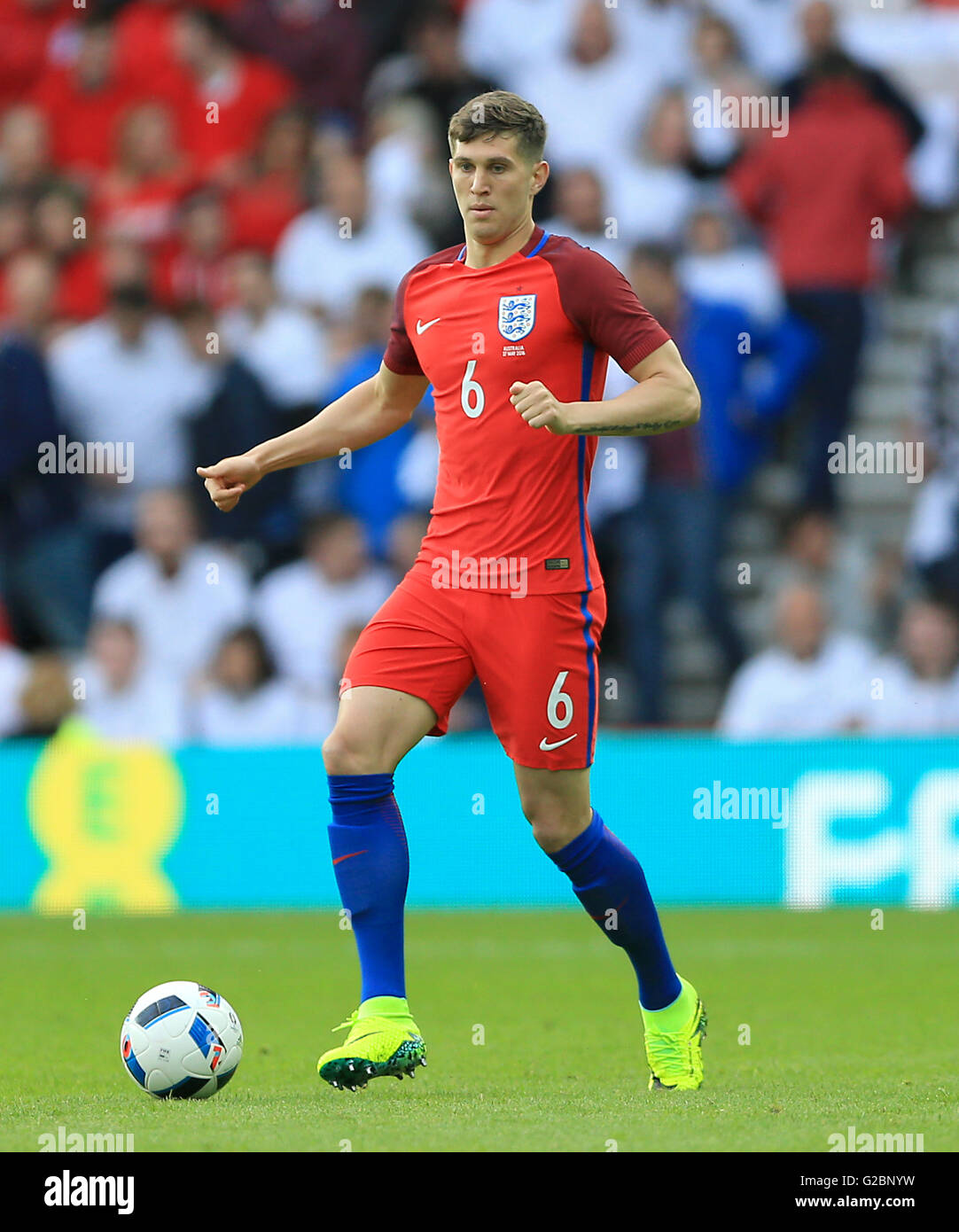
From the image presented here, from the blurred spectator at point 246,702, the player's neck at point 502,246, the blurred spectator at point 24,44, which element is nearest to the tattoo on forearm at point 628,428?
the player's neck at point 502,246

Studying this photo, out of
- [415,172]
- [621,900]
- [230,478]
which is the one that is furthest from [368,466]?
[621,900]

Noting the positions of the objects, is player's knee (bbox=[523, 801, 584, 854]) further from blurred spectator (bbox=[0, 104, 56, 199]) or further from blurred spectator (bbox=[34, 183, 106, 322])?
blurred spectator (bbox=[0, 104, 56, 199])

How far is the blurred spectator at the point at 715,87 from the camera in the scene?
12586 mm

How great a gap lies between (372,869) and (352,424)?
129cm

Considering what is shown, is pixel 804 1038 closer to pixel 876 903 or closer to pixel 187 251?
pixel 876 903

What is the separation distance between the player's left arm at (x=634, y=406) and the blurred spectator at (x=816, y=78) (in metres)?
7.90

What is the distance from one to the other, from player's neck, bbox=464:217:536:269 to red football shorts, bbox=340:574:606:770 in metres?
0.88

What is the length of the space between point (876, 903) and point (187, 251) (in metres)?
5.66

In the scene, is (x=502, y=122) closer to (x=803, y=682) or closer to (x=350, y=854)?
(x=350, y=854)

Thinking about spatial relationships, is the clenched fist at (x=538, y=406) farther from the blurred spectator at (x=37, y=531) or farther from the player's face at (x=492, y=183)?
the blurred spectator at (x=37, y=531)

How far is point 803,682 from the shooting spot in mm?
11195

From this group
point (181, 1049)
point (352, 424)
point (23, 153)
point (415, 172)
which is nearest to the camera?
point (181, 1049)

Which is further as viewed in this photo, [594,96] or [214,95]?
[214,95]

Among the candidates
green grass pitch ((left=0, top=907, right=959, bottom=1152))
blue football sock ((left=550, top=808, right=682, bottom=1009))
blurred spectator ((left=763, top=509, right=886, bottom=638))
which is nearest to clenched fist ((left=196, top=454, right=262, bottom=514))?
blue football sock ((left=550, top=808, right=682, bottom=1009))
